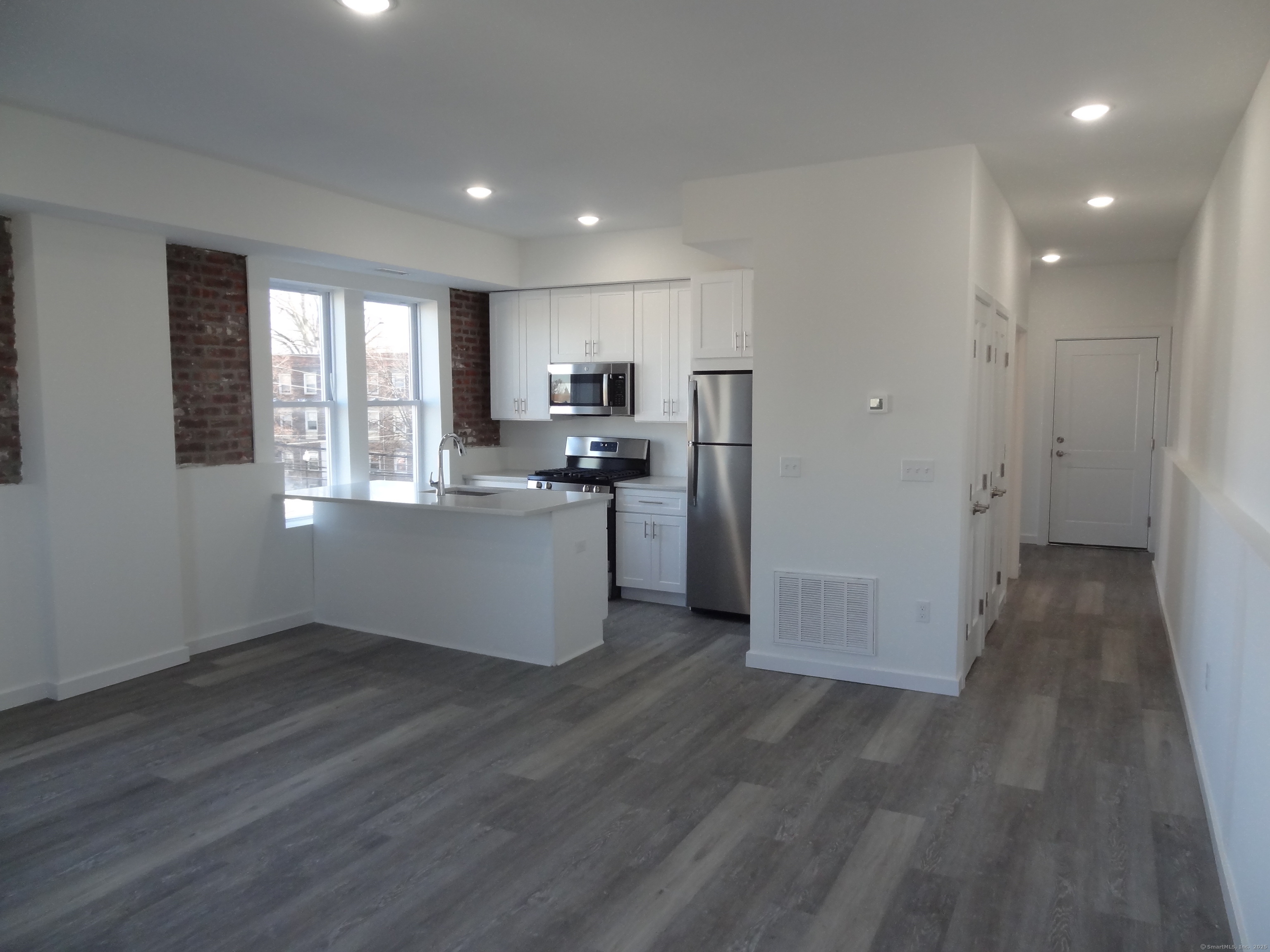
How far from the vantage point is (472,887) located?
2.51m

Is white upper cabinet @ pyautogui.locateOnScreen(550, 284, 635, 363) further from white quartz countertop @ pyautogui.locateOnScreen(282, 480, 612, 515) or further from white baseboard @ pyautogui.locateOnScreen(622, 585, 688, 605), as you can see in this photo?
white baseboard @ pyautogui.locateOnScreen(622, 585, 688, 605)

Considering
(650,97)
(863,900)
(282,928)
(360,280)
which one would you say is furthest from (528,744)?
(360,280)

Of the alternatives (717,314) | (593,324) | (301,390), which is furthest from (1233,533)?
(301,390)

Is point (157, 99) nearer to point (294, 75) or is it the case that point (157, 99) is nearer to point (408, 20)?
point (294, 75)

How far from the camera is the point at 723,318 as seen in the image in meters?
5.43

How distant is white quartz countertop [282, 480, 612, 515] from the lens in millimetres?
4512

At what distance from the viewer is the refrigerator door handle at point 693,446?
5426 millimetres

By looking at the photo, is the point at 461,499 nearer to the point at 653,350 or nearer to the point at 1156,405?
the point at 653,350

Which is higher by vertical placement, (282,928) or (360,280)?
(360,280)

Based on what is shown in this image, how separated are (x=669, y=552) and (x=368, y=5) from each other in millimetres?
3965

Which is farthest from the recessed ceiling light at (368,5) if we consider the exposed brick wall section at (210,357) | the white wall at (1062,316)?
the white wall at (1062,316)

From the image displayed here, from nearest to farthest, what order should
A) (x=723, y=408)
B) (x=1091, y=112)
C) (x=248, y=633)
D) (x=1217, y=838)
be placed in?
(x=1217, y=838)
(x=1091, y=112)
(x=248, y=633)
(x=723, y=408)

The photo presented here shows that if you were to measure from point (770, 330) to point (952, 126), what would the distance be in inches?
49.5

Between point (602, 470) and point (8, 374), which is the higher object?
point (8, 374)
